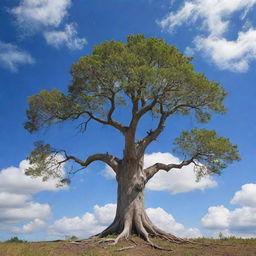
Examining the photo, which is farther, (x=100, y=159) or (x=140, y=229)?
(x=100, y=159)

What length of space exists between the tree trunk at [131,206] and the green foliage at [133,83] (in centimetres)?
389

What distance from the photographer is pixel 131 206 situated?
65.7 ft

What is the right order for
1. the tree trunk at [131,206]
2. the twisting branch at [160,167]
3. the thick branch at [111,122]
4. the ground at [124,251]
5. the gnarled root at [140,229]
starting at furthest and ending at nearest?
1. the twisting branch at [160,167]
2. the thick branch at [111,122]
3. the tree trunk at [131,206]
4. the gnarled root at [140,229]
5. the ground at [124,251]

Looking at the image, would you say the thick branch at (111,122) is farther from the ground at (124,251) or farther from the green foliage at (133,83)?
the ground at (124,251)

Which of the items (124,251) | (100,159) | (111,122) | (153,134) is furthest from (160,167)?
(124,251)

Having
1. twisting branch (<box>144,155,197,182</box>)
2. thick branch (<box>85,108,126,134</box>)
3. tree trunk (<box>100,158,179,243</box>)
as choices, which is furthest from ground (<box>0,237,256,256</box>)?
thick branch (<box>85,108,126,134</box>)

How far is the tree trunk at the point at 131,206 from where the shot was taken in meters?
19.7

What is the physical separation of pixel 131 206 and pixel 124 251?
412cm

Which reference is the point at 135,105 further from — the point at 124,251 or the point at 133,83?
the point at 124,251

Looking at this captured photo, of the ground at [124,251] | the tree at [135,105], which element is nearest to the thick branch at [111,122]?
the tree at [135,105]

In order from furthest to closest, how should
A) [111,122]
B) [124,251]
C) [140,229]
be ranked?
[111,122] < [140,229] < [124,251]

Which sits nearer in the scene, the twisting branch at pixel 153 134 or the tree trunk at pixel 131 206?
the tree trunk at pixel 131 206

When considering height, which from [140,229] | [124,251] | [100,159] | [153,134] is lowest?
[124,251]

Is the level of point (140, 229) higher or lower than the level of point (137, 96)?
lower
